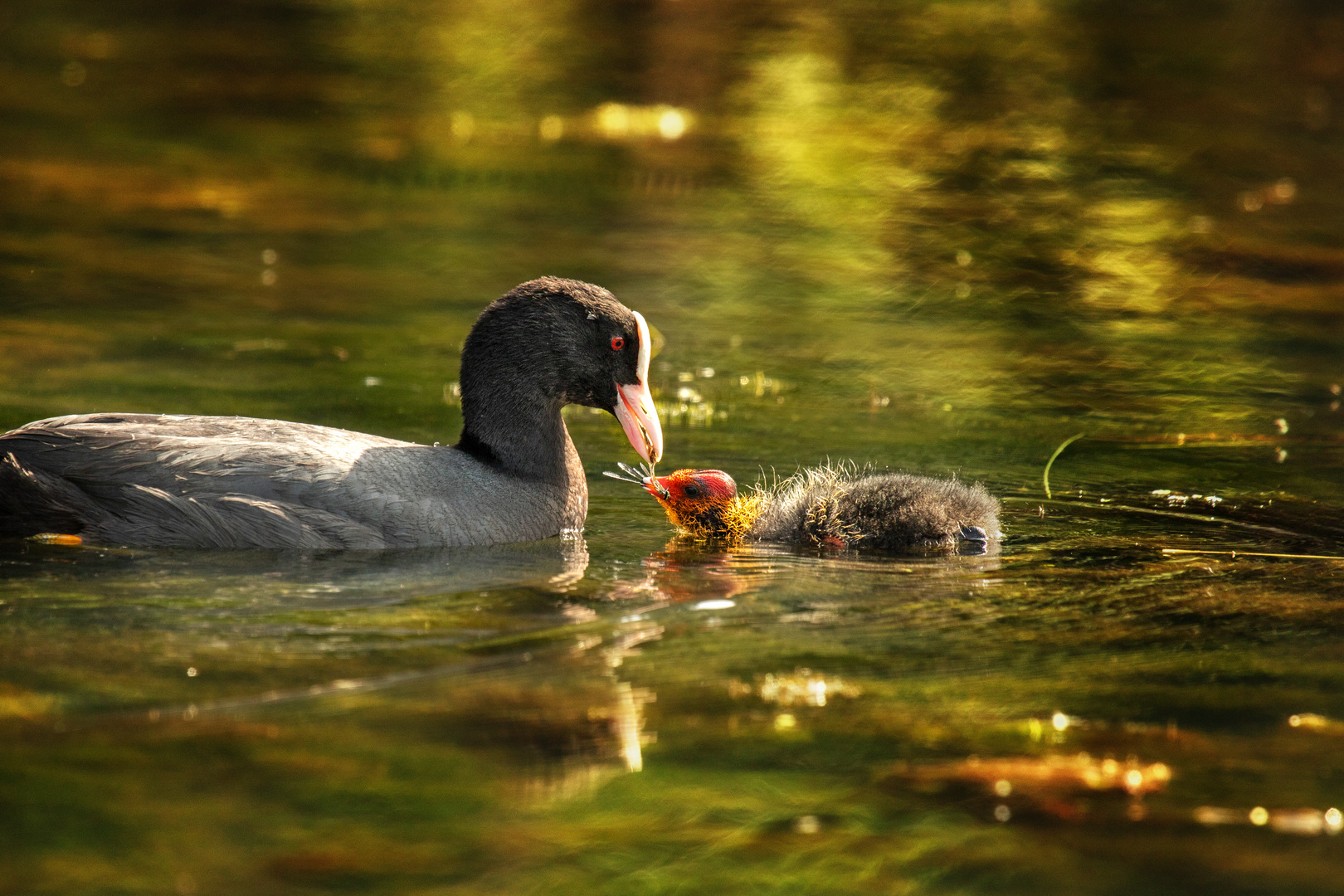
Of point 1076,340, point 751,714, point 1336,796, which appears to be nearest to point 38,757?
point 751,714

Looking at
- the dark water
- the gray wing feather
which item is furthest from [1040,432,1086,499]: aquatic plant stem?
the gray wing feather

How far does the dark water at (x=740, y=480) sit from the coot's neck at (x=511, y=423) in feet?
1.28

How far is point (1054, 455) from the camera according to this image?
7680 mm

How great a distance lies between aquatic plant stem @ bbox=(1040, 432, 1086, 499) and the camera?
736 cm

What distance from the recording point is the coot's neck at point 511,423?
671cm

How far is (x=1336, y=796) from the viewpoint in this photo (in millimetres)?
4305

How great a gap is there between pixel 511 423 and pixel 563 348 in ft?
1.23

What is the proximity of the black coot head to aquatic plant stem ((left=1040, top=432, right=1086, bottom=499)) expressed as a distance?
6.00ft

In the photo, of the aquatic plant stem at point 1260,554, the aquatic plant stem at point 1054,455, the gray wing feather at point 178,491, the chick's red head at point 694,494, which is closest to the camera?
the gray wing feather at point 178,491

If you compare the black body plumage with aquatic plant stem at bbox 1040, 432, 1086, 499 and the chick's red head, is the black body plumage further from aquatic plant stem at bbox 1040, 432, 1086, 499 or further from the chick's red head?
aquatic plant stem at bbox 1040, 432, 1086, 499

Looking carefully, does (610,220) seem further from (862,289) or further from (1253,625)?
(1253,625)

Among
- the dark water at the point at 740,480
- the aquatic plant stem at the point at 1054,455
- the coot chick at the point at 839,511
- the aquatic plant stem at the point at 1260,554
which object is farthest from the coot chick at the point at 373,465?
the aquatic plant stem at the point at 1260,554

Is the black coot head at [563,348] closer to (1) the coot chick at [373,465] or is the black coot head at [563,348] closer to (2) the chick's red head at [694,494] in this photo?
(1) the coot chick at [373,465]

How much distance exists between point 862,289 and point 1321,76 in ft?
38.6
